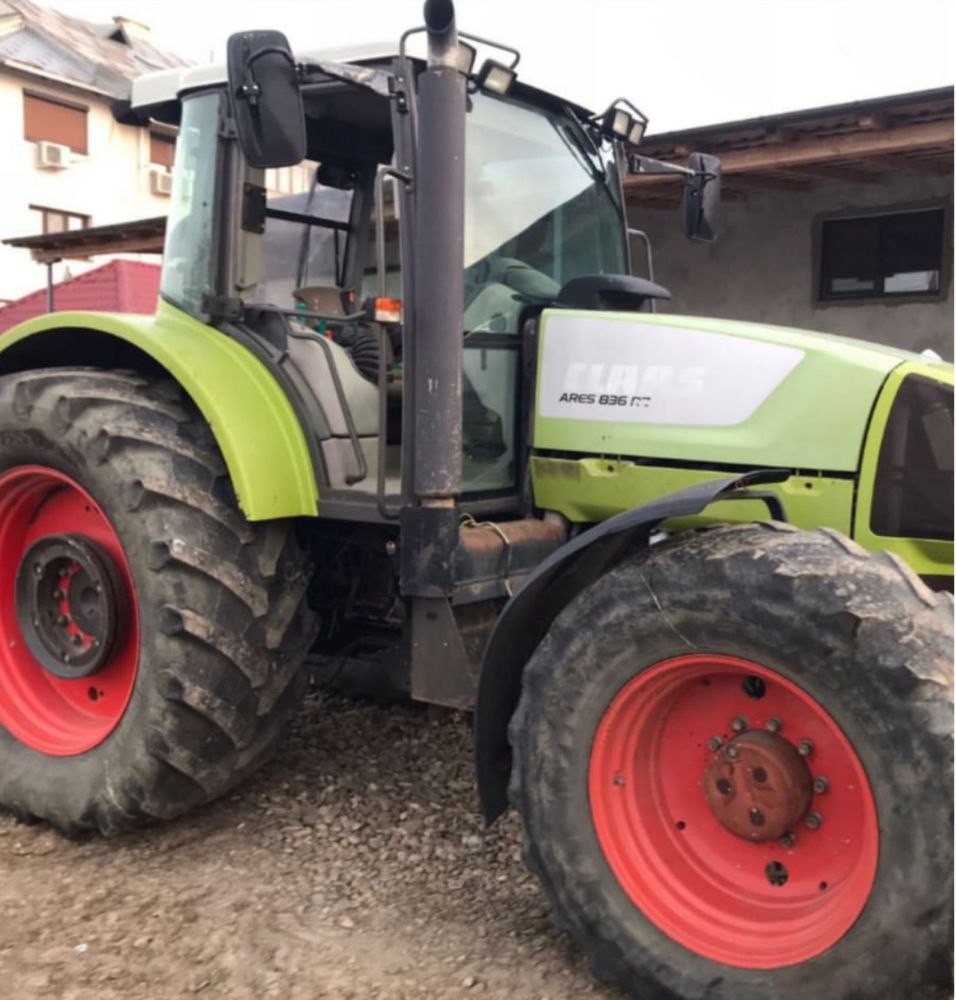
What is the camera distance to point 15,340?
12.3ft

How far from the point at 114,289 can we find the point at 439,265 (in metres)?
14.5

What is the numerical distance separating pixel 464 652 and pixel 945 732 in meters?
1.30

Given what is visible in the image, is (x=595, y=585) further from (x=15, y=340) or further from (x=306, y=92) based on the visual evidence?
(x=15, y=340)

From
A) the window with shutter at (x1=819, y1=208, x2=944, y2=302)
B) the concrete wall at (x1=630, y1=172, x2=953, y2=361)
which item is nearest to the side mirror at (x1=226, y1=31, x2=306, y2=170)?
the concrete wall at (x1=630, y1=172, x2=953, y2=361)

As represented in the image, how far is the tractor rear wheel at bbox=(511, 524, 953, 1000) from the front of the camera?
2.12 metres

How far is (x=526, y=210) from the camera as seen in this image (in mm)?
3428

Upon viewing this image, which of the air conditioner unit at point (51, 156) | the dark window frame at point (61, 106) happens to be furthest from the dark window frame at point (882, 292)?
the dark window frame at point (61, 106)

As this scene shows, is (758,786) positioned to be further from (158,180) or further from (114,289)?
(158,180)

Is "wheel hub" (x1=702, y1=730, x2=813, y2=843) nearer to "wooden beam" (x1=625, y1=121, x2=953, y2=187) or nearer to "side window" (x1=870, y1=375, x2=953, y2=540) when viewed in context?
"side window" (x1=870, y1=375, x2=953, y2=540)

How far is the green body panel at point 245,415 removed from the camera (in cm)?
316

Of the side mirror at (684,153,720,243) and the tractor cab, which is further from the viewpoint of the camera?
the side mirror at (684,153,720,243)

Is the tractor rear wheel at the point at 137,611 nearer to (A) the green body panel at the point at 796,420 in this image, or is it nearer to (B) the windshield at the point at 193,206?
(B) the windshield at the point at 193,206

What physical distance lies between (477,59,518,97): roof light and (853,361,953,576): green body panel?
1333 millimetres

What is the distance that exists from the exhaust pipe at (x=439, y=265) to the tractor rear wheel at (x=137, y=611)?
638 mm
